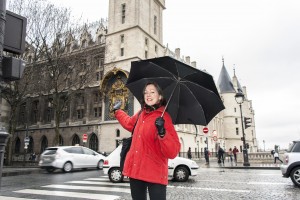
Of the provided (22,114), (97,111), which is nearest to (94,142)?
(97,111)

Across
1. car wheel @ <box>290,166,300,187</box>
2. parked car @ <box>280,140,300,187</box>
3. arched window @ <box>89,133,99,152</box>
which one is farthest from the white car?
arched window @ <box>89,133,99,152</box>

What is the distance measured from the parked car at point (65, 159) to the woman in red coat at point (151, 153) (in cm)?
1495

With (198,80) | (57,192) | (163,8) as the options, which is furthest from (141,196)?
(163,8)

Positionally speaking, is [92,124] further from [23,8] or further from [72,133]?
[23,8]

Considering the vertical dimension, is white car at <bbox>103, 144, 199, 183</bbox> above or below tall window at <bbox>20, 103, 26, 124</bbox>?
below

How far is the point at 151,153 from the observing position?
3096 millimetres

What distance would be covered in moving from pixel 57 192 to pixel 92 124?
34.8 meters

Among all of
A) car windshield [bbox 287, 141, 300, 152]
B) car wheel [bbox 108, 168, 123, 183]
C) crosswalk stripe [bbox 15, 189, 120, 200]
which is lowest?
crosswalk stripe [bbox 15, 189, 120, 200]

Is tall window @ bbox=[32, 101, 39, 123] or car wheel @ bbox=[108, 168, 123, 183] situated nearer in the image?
car wheel @ bbox=[108, 168, 123, 183]

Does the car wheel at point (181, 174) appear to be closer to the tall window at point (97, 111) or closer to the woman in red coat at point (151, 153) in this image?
the woman in red coat at point (151, 153)

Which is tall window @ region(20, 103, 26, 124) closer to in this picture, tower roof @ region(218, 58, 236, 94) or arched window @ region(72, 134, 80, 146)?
arched window @ region(72, 134, 80, 146)

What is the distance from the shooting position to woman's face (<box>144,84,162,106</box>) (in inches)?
129

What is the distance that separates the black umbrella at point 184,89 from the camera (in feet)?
12.3

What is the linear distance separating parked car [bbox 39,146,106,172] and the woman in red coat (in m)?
15.0
